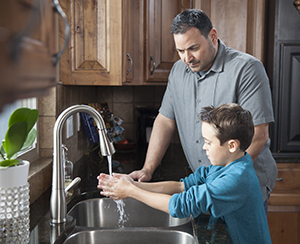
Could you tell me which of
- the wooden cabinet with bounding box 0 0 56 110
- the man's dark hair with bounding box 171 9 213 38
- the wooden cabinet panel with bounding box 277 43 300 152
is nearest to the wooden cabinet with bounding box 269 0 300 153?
the wooden cabinet panel with bounding box 277 43 300 152

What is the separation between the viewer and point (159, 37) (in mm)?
2189

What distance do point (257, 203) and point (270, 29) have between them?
152 cm

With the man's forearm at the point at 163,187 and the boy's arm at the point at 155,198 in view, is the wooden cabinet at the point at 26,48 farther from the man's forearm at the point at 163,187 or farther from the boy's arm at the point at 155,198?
the man's forearm at the point at 163,187

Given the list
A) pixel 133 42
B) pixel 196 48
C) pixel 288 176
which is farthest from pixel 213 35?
pixel 288 176

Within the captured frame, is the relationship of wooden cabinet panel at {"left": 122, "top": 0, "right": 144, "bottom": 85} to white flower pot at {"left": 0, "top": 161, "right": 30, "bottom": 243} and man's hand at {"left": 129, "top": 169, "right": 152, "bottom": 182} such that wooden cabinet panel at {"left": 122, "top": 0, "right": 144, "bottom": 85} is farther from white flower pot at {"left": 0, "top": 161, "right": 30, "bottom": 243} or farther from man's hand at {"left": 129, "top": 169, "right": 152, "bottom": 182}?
white flower pot at {"left": 0, "top": 161, "right": 30, "bottom": 243}

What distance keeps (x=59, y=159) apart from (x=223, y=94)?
770 millimetres

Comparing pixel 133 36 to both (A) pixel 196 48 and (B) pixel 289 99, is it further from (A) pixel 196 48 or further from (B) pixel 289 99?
(B) pixel 289 99

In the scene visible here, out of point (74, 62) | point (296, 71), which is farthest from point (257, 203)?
point (296, 71)

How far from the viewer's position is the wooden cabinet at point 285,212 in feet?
7.20

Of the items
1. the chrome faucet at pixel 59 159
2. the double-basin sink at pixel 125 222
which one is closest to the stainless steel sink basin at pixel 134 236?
the double-basin sink at pixel 125 222

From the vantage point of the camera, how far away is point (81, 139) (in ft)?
7.50

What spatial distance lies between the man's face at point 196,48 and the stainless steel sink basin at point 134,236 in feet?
2.40

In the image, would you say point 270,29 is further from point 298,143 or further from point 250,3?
point 298,143

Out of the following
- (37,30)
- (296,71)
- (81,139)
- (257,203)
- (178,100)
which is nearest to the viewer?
(37,30)
